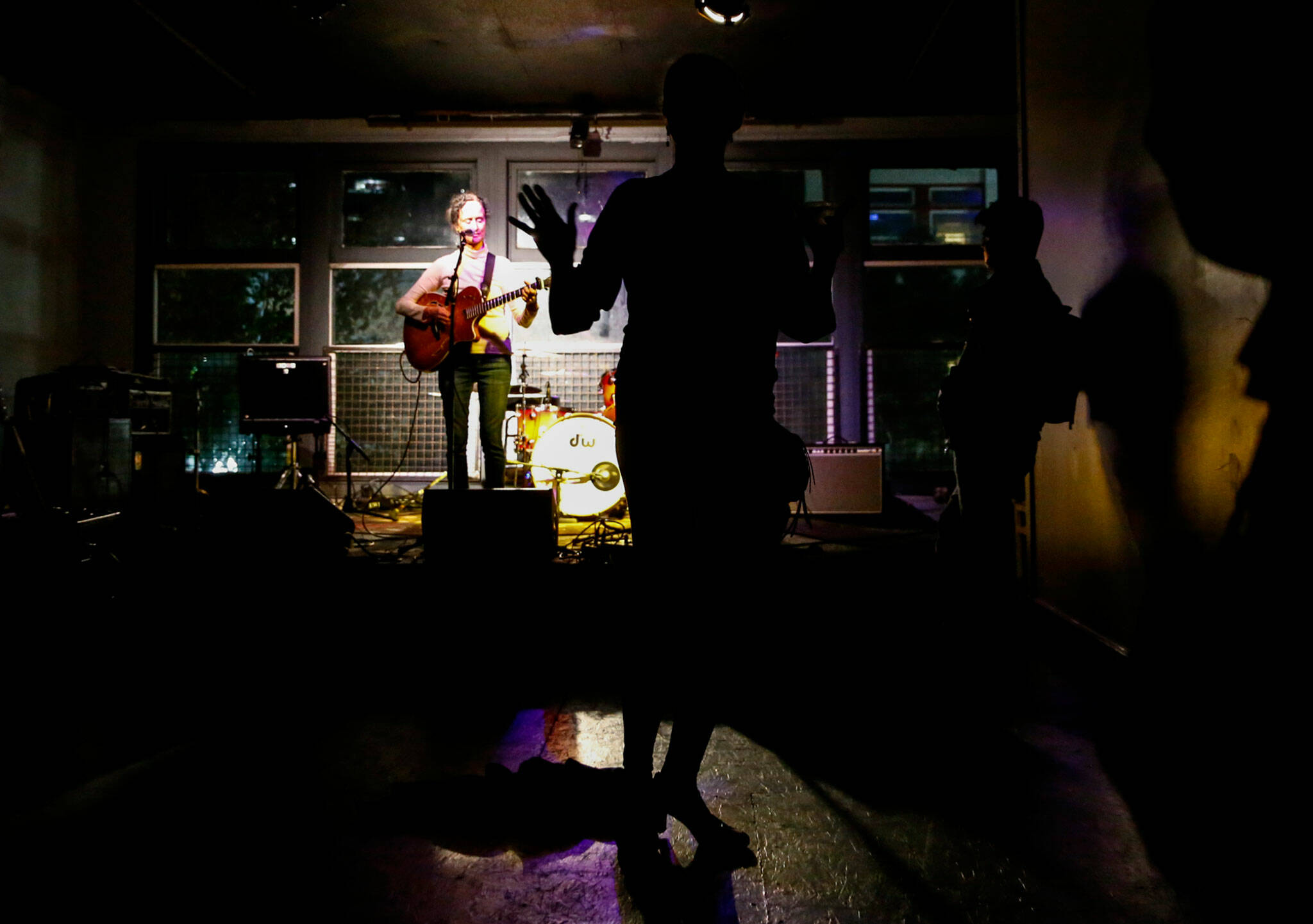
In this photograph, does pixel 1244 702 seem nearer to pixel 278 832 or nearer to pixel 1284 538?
pixel 1284 538

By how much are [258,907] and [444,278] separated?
11.8 ft

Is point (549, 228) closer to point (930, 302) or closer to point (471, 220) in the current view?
point (471, 220)

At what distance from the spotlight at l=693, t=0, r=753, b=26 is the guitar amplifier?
126 inches

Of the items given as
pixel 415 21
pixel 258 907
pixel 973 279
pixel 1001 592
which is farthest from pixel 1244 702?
pixel 973 279

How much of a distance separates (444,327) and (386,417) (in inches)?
116

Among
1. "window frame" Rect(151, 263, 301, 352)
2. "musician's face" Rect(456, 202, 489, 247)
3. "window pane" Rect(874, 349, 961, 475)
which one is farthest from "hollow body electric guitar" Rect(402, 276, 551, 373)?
A: "window pane" Rect(874, 349, 961, 475)

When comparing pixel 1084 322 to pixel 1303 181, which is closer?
pixel 1303 181

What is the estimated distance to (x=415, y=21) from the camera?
529 cm

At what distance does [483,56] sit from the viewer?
5.85 m

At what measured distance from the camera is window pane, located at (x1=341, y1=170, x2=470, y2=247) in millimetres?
7016

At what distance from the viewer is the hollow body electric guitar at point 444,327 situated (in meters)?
4.02

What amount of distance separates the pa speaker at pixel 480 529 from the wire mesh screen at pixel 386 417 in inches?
149

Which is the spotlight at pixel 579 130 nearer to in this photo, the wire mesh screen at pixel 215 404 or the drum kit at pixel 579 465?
the drum kit at pixel 579 465

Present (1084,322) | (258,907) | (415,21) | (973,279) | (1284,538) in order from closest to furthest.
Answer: (258,907) → (1284,538) → (1084,322) → (415,21) → (973,279)
